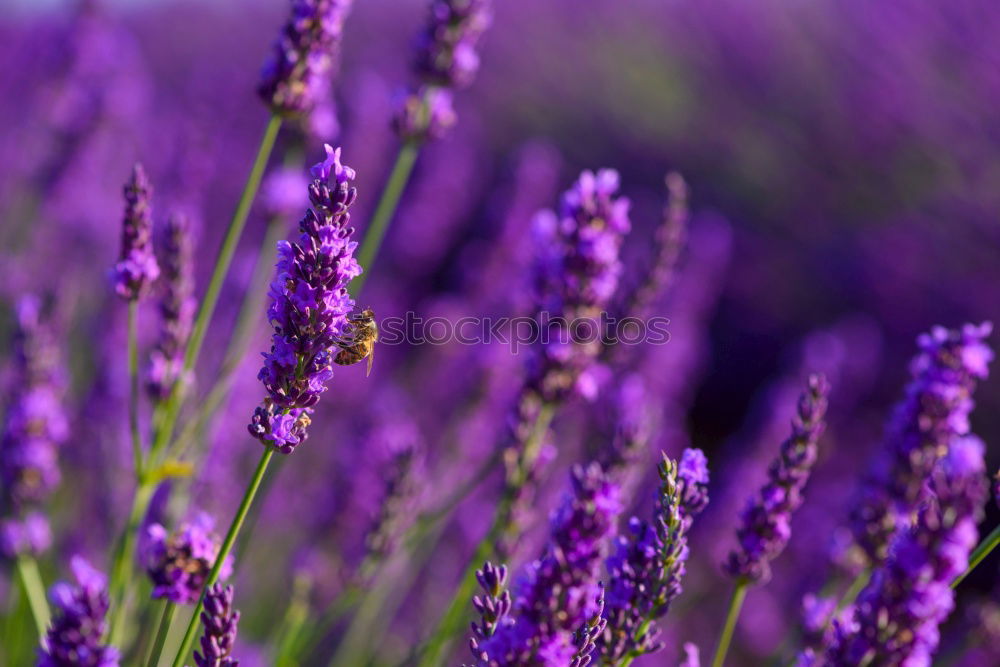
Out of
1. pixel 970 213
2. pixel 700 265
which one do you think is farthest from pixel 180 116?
pixel 970 213

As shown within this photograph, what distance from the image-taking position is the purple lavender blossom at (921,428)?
1.85 m

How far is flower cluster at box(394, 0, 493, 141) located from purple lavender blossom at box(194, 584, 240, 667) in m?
1.65

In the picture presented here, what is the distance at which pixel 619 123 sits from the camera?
759 cm

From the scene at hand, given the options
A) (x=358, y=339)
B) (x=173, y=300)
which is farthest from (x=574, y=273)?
(x=173, y=300)

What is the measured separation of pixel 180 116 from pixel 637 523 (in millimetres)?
5228

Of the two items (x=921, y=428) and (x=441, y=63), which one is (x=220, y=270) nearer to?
(x=441, y=63)

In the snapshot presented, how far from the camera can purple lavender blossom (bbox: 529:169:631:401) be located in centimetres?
231

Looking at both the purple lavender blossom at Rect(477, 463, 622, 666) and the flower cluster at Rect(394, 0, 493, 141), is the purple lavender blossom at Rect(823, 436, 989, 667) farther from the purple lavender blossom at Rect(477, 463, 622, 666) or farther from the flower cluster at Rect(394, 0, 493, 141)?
the flower cluster at Rect(394, 0, 493, 141)

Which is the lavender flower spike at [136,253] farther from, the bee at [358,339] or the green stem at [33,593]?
the green stem at [33,593]

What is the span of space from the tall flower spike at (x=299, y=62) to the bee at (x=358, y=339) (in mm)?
513

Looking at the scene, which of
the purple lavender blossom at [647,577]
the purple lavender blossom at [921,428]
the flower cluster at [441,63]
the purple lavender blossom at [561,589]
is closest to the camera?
the purple lavender blossom at [561,589]

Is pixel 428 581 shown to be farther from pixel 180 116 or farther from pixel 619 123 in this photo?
pixel 619 123

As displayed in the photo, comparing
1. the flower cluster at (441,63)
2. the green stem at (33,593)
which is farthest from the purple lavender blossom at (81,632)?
the flower cluster at (441,63)

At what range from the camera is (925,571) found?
133 centimetres
